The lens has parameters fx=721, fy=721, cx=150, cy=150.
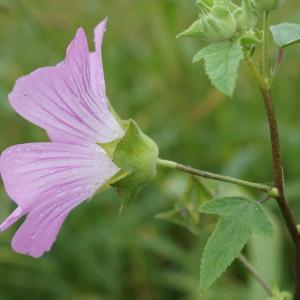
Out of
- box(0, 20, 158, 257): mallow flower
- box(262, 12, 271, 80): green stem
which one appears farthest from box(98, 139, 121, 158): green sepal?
box(262, 12, 271, 80): green stem

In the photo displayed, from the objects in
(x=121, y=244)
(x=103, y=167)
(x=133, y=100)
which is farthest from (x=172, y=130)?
(x=103, y=167)

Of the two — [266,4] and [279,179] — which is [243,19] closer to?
[266,4]

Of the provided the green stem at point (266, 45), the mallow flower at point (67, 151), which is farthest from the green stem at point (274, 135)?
the mallow flower at point (67, 151)

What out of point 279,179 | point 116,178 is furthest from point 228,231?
point 116,178

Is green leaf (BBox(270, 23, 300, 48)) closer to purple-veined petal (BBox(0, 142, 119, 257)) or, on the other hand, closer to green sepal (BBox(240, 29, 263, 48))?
green sepal (BBox(240, 29, 263, 48))

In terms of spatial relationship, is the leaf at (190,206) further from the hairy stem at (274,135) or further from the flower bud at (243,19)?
the flower bud at (243,19)

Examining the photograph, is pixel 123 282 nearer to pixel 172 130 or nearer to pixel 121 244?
pixel 121 244

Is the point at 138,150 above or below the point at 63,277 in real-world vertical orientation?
above
